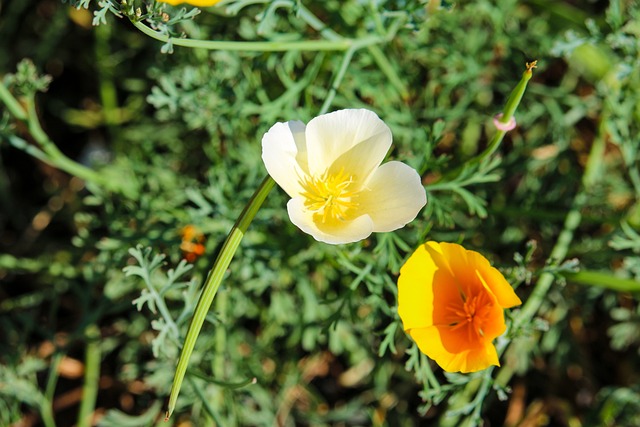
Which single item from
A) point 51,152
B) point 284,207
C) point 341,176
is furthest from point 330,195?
point 51,152

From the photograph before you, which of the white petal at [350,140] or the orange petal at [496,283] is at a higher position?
the white petal at [350,140]

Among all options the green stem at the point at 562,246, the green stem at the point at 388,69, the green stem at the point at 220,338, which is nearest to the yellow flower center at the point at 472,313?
the green stem at the point at 562,246

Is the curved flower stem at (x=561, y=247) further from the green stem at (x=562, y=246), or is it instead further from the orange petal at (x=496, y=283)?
the orange petal at (x=496, y=283)

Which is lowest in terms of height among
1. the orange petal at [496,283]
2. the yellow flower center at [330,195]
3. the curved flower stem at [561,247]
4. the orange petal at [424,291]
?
the curved flower stem at [561,247]

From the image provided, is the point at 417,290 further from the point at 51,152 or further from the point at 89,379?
the point at 89,379

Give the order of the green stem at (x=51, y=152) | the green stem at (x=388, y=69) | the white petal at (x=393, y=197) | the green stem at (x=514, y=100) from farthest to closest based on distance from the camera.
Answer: the green stem at (x=388, y=69)
the green stem at (x=51, y=152)
the white petal at (x=393, y=197)
the green stem at (x=514, y=100)

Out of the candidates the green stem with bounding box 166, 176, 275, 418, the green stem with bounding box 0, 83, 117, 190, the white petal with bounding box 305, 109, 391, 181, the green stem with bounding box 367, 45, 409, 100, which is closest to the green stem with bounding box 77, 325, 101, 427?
the green stem with bounding box 0, 83, 117, 190

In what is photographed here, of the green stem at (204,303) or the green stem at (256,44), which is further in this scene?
the green stem at (256,44)

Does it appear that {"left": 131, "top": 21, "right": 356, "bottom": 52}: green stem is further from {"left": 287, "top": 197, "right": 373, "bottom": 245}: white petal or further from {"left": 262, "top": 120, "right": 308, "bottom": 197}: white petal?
{"left": 287, "top": 197, "right": 373, "bottom": 245}: white petal
